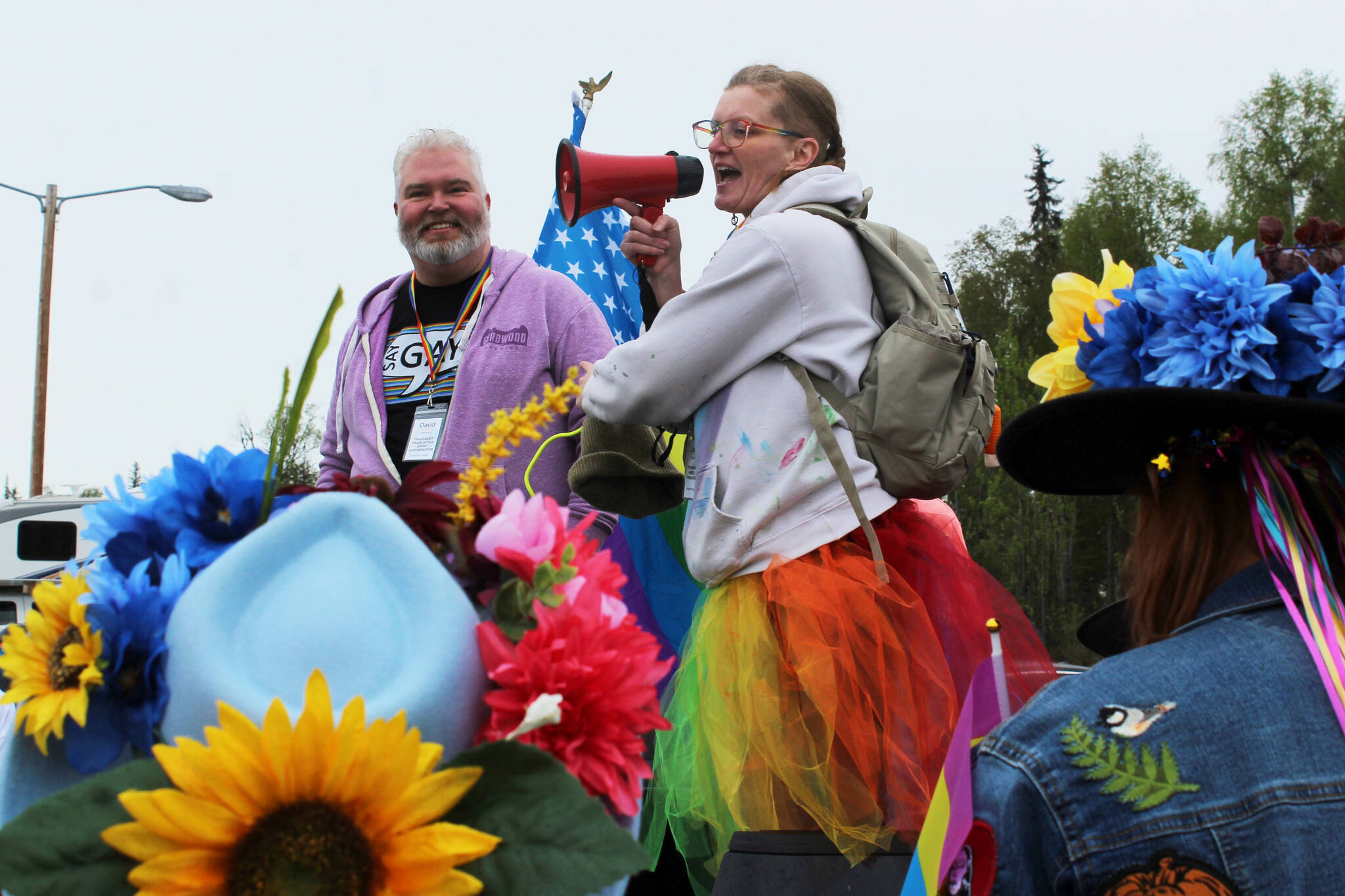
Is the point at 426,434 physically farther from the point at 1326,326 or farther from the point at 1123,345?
the point at 1326,326

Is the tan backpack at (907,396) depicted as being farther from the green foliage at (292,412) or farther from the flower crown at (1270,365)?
the green foliage at (292,412)

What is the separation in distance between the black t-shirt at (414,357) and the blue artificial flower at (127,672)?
2283mm

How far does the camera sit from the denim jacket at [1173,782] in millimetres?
1250

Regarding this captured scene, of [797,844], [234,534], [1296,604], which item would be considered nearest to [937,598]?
[797,844]

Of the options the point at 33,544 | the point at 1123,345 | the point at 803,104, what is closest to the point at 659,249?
the point at 803,104

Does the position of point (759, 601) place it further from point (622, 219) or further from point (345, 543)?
point (622, 219)

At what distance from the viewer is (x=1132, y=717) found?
131cm

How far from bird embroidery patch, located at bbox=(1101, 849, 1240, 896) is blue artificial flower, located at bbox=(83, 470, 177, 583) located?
1.02 meters

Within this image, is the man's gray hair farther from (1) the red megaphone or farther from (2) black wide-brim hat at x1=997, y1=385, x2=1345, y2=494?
(2) black wide-brim hat at x1=997, y1=385, x2=1345, y2=494

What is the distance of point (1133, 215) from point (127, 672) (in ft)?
119

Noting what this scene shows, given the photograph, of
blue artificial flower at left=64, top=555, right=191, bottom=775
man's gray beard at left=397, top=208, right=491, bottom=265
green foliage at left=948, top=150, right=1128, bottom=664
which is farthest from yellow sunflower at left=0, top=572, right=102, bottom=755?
green foliage at left=948, top=150, right=1128, bottom=664

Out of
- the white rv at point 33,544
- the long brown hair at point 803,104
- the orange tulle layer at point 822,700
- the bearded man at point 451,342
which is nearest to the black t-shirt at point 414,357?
the bearded man at point 451,342

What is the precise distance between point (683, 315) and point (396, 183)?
5.47ft

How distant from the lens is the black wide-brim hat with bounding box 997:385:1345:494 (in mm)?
1446
